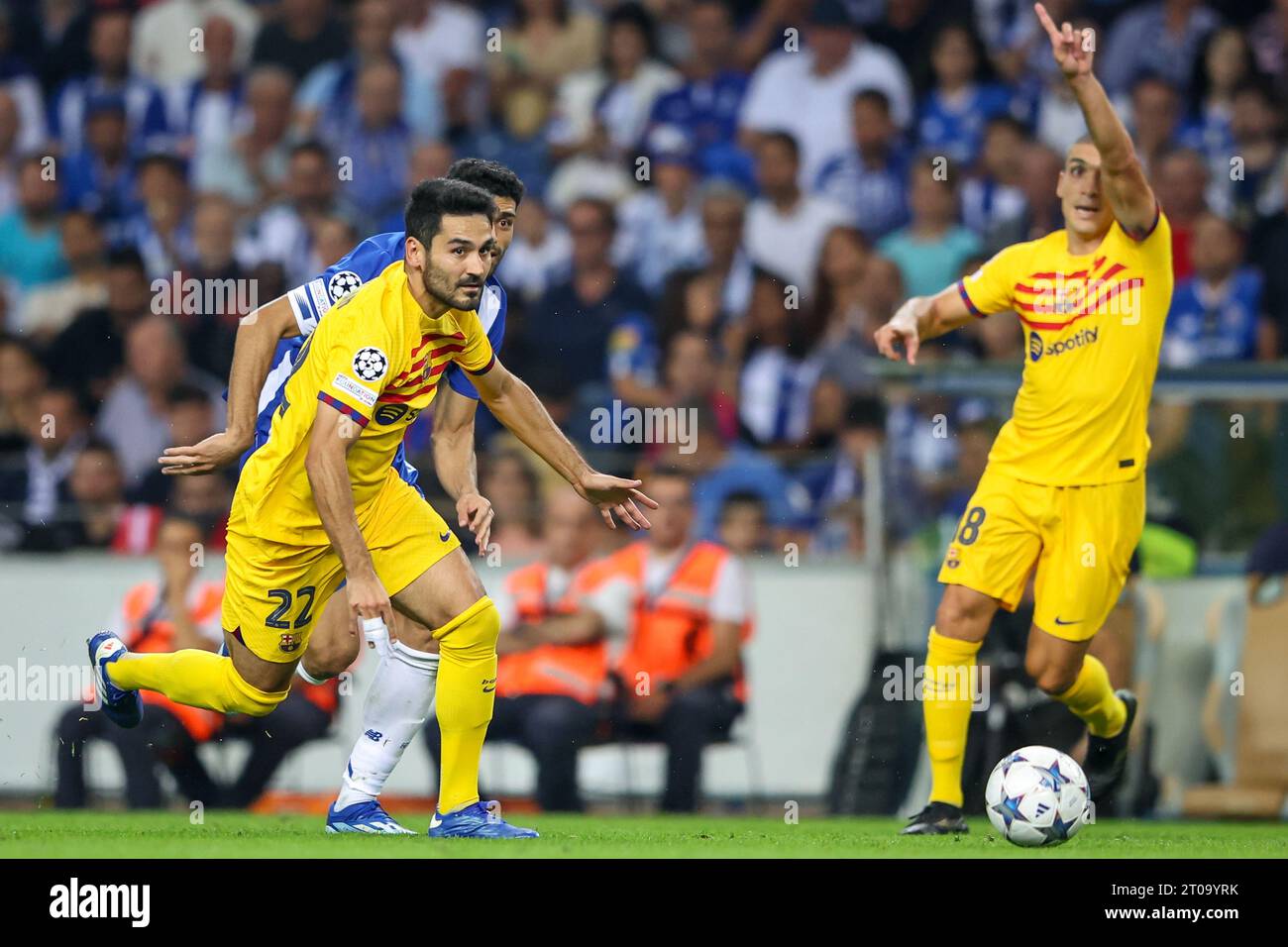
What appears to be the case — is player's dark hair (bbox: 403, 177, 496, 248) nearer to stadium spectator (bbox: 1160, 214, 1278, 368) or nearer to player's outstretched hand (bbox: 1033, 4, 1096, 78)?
player's outstretched hand (bbox: 1033, 4, 1096, 78)

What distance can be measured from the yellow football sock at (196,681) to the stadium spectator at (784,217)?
676 cm

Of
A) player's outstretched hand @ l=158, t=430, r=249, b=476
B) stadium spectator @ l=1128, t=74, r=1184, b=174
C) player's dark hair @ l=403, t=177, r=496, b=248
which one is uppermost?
stadium spectator @ l=1128, t=74, r=1184, b=174

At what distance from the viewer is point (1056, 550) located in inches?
323

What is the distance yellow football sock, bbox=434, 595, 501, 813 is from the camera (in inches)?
287

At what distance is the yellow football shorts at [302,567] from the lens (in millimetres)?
7414

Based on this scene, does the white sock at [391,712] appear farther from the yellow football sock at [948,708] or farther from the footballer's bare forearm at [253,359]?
the yellow football sock at [948,708]

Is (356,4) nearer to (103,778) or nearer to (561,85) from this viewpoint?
(561,85)

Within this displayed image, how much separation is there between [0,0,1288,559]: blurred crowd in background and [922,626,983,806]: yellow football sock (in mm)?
3093

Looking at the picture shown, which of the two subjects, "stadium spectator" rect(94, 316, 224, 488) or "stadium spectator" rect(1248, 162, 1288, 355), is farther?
"stadium spectator" rect(1248, 162, 1288, 355)

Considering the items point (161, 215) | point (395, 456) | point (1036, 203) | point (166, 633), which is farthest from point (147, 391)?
point (1036, 203)

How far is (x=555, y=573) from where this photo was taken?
11141 mm

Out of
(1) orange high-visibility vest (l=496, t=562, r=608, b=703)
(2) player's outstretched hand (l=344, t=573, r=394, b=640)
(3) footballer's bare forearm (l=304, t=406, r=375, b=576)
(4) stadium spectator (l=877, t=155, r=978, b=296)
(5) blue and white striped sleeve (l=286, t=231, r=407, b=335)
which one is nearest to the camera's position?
(2) player's outstretched hand (l=344, t=573, r=394, b=640)

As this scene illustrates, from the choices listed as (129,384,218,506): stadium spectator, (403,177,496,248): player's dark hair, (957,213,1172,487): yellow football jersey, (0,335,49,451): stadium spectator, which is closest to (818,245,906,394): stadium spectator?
(129,384,218,506): stadium spectator

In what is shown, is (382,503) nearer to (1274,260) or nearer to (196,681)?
(196,681)
